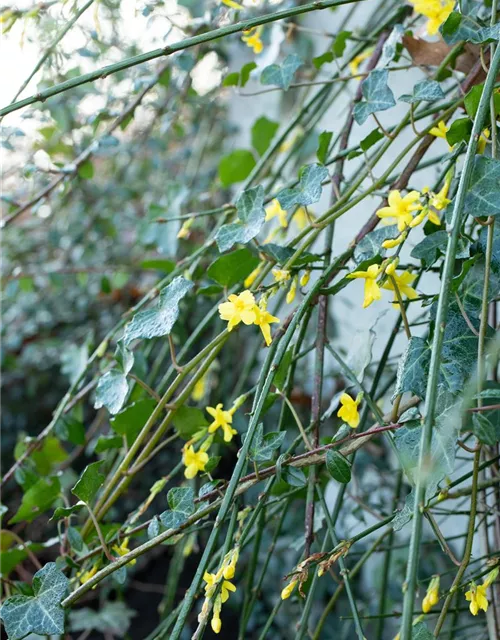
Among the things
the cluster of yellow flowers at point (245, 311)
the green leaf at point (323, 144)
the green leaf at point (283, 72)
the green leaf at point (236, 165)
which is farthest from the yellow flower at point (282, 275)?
the green leaf at point (236, 165)

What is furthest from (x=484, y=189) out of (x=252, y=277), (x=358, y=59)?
(x=358, y=59)

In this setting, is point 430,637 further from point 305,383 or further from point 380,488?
point 305,383

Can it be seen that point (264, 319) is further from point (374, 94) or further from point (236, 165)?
point (236, 165)

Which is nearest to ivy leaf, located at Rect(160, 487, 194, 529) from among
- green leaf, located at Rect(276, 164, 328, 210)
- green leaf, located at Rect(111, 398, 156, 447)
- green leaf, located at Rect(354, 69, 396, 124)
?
green leaf, located at Rect(111, 398, 156, 447)

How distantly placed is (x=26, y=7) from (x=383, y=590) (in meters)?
0.87

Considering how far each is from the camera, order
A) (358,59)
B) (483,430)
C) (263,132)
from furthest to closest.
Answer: (263,132) < (358,59) < (483,430)

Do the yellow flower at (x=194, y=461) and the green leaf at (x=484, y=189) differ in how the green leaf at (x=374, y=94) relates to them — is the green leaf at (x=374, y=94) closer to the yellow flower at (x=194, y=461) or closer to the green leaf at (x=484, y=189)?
the green leaf at (x=484, y=189)

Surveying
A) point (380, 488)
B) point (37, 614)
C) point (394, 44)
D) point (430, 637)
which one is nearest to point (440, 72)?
point (394, 44)

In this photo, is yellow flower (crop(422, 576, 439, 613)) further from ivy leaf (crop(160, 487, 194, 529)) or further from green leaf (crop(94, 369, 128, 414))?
green leaf (crop(94, 369, 128, 414))

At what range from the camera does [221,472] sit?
1.67 m

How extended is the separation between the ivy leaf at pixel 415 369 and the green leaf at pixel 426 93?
234mm

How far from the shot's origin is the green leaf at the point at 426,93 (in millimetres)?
594

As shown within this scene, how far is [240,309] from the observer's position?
21.1 inches

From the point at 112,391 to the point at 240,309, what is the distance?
0.18 meters
